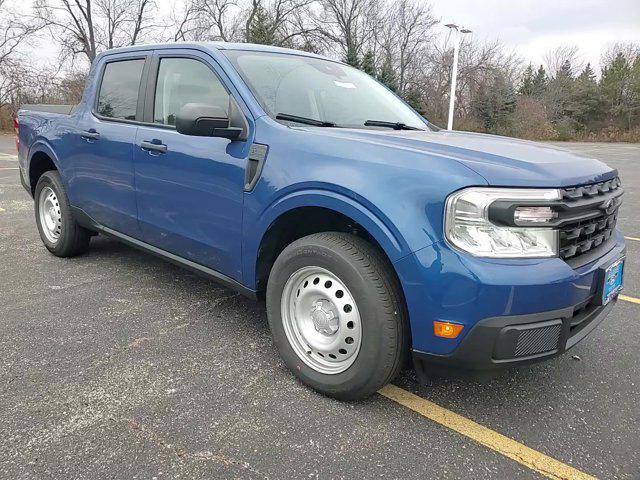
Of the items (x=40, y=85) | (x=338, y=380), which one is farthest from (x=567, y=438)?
(x=40, y=85)

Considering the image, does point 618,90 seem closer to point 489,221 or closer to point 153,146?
point 153,146

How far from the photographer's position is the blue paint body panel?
202cm

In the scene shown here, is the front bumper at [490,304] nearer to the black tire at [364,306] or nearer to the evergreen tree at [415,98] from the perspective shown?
the black tire at [364,306]

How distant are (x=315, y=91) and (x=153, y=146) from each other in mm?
1128

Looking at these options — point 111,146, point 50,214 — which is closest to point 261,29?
point 50,214

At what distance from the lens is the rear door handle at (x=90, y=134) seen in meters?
3.89

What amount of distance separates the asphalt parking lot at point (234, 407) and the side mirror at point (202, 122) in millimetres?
1278

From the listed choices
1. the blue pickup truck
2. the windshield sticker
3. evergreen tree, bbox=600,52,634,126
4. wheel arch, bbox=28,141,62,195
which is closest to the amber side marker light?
the blue pickup truck

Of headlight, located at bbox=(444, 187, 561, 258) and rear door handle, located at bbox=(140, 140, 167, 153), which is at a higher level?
rear door handle, located at bbox=(140, 140, 167, 153)

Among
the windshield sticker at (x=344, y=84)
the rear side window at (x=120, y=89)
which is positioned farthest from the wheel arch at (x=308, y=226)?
the rear side window at (x=120, y=89)

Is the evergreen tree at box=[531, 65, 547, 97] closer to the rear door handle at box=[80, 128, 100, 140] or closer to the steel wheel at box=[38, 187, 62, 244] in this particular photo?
the steel wheel at box=[38, 187, 62, 244]

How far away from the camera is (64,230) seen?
14.9 feet

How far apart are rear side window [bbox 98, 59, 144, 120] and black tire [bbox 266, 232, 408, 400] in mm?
2032

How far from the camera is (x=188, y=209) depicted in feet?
10.3
